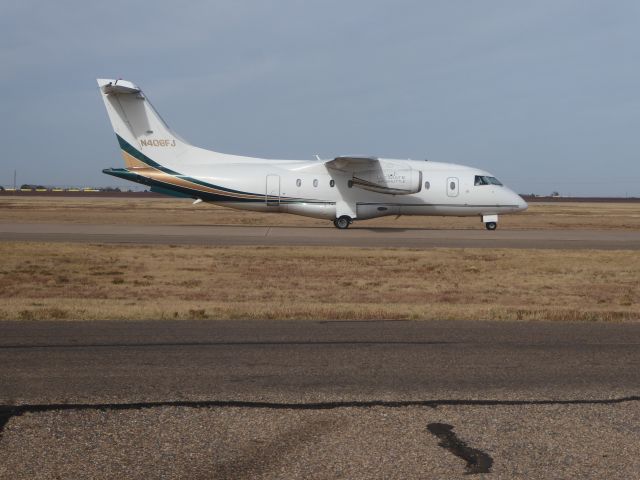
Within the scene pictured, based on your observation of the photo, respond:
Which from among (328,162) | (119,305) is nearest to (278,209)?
(328,162)

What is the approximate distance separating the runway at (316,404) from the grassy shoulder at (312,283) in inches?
137

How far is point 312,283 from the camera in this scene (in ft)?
68.5

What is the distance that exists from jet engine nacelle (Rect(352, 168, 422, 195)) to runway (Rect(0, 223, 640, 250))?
6.37 ft

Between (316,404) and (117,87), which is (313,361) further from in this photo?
(117,87)

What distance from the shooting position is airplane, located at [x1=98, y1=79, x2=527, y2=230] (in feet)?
122

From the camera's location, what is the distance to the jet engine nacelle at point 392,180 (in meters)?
37.2

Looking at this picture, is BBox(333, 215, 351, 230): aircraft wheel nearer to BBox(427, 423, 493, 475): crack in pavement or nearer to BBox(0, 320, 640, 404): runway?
BBox(0, 320, 640, 404): runway

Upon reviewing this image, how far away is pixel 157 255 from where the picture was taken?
2555 cm

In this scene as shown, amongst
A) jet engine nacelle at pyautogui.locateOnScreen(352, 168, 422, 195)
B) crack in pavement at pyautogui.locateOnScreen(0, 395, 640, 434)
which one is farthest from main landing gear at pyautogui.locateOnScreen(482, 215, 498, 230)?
crack in pavement at pyautogui.locateOnScreen(0, 395, 640, 434)

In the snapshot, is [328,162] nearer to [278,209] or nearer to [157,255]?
[278,209]

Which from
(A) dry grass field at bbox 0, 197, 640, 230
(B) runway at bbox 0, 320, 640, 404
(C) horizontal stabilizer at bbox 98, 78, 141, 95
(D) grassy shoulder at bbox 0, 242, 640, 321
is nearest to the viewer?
(B) runway at bbox 0, 320, 640, 404

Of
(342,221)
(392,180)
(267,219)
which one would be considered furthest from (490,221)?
(267,219)

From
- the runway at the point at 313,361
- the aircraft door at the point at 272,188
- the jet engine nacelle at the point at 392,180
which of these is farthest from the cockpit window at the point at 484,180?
the runway at the point at 313,361

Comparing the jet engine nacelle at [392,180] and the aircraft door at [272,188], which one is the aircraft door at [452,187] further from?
the aircraft door at [272,188]
